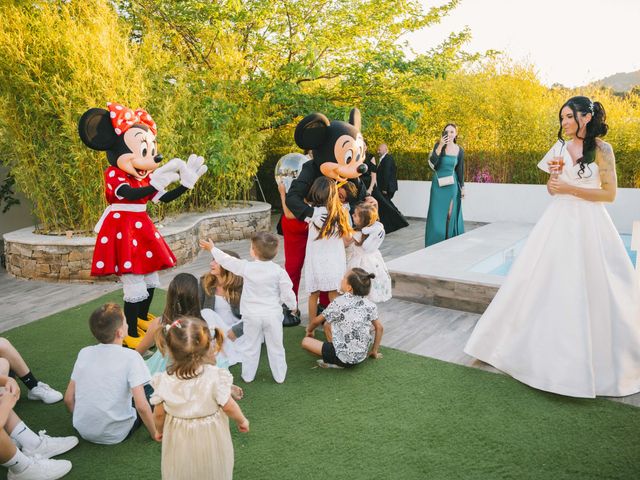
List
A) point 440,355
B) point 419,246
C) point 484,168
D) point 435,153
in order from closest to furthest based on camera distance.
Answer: point 440,355, point 435,153, point 419,246, point 484,168

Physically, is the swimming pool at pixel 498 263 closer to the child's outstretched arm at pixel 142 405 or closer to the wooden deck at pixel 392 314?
the wooden deck at pixel 392 314

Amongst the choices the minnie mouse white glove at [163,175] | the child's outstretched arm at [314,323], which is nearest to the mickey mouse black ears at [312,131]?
the minnie mouse white glove at [163,175]

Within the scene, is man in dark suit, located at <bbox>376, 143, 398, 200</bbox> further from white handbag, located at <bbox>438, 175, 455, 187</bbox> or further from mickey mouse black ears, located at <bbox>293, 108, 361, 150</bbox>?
mickey mouse black ears, located at <bbox>293, 108, 361, 150</bbox>

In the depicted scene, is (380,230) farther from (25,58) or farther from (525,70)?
(525,70)

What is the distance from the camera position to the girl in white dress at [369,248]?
4.08m

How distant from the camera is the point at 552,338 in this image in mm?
3148

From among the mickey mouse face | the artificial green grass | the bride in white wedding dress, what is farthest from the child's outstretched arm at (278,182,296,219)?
the bride in white wedding dress

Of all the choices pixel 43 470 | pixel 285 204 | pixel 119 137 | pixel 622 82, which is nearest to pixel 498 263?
pixel 285 204

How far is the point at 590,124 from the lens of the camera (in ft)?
10.6

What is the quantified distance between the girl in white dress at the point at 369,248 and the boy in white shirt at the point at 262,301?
942mm

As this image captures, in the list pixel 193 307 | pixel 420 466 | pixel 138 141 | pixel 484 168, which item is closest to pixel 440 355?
pixel 420 466

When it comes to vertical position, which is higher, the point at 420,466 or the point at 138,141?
the point at 138,141

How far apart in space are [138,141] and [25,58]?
2.61 metres

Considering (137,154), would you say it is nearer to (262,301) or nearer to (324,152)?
(324,152)
